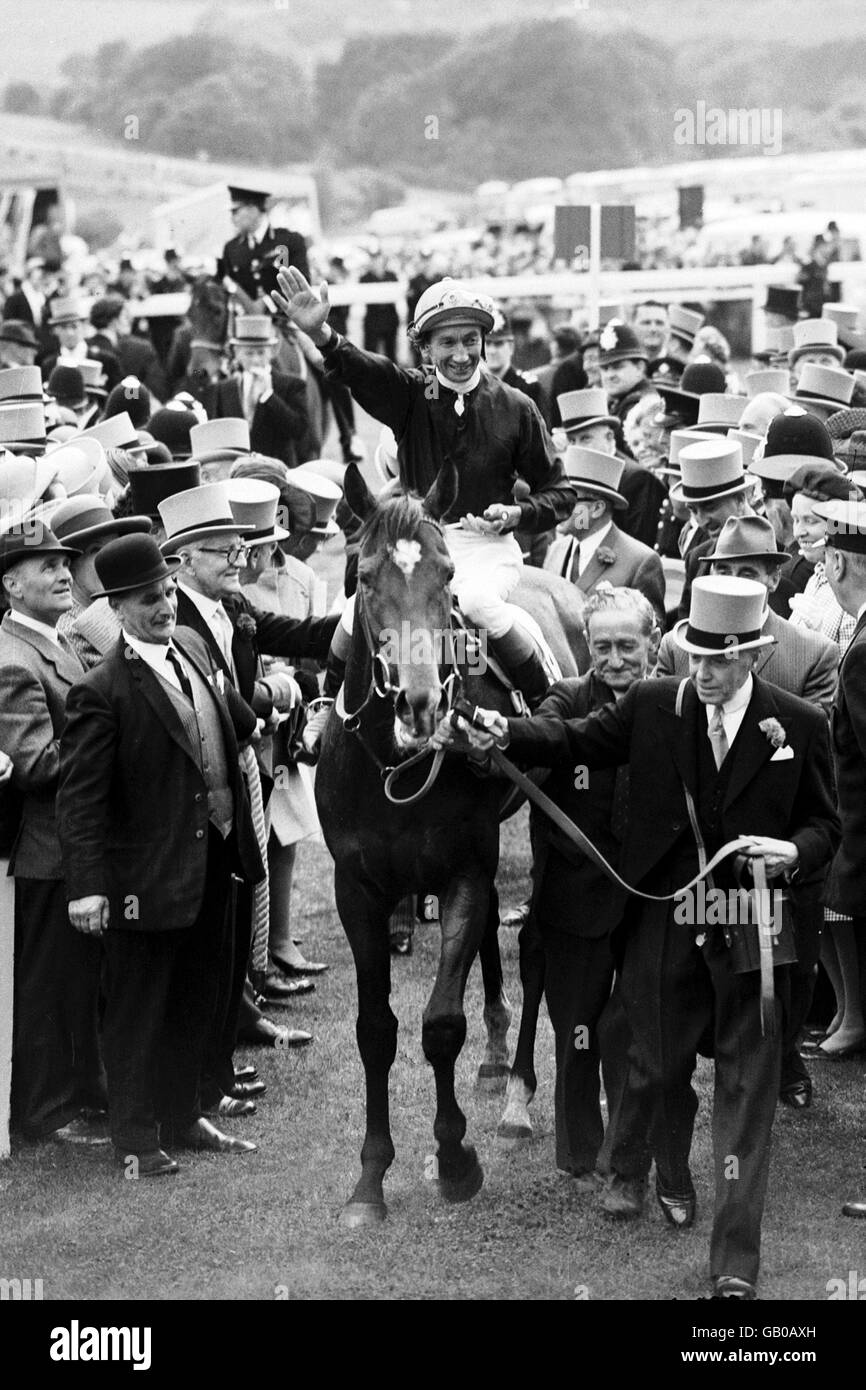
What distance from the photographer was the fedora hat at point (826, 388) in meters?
11.7

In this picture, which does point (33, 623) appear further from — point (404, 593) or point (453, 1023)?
point (453, 1023)

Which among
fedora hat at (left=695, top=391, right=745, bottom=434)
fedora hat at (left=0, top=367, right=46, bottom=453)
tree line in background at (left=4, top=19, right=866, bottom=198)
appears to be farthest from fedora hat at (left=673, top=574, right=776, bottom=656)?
tree line in background at (left=4, top=19, right=866, bottom=198)

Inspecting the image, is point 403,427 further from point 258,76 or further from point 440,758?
point 258,76

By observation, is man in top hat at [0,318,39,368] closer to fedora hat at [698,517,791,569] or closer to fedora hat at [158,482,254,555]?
fedora hat at [158,482,254,555]

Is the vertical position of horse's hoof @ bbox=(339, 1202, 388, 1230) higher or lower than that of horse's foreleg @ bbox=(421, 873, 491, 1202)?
lower

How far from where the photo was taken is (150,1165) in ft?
24.5

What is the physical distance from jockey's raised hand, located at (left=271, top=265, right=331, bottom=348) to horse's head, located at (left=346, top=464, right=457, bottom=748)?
0.75 meters

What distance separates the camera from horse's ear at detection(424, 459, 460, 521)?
22.6 ft

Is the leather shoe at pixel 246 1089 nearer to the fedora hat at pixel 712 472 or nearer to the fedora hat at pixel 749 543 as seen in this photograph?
the fedora hat at pixel 749 543

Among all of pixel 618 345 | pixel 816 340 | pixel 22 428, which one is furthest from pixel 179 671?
pixel 816 340

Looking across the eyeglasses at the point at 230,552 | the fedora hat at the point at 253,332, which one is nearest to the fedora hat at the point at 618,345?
the fedora hat at the point at 253,332

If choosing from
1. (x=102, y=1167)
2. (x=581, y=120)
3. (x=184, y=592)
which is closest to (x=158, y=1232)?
(x=102, y=1167)

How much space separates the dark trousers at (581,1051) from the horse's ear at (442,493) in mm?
1625

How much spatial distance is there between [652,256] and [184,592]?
2306 centimetres
